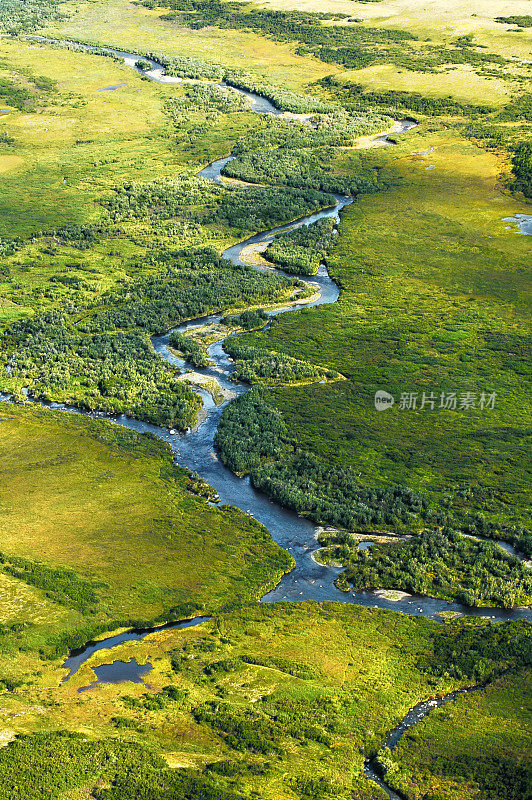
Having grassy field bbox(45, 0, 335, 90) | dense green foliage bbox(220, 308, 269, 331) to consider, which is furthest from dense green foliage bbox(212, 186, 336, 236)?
grassy field bbox(45, 0, 335, 90)

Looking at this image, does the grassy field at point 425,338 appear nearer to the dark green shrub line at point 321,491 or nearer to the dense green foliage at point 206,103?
the dark green shrub line at point 321,491

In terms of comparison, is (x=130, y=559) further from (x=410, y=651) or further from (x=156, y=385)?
(x=156, y=385)

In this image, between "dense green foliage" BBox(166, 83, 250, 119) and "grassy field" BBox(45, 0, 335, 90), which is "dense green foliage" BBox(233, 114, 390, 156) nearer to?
"dense green foliage" BBox(166, 83, 250, 119)

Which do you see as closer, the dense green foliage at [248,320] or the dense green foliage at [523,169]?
the dense green foliage at [248,320]

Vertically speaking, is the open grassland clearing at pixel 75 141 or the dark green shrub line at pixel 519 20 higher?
the dark green shrub line at pixel 519 20

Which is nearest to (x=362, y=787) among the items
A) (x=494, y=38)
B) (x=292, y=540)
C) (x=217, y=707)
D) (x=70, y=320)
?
(x=217, y=707)

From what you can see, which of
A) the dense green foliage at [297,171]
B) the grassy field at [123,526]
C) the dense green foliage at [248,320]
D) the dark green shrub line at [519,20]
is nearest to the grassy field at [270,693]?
the grassy field at [123,526]
